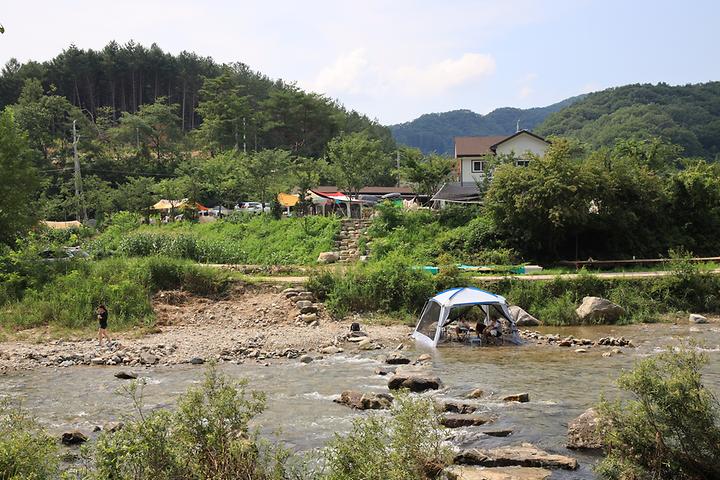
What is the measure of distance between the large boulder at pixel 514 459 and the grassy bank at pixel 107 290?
16.7m

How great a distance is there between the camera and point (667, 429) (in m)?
9.26

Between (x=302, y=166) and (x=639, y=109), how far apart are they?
82387 mm

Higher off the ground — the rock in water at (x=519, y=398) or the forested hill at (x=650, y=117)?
the forested hill at (x=650, y=117)

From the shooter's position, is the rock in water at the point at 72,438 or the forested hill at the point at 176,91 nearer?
the rock in water at the point at 72,438

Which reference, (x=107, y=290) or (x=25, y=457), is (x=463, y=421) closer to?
(x=25, y=457)

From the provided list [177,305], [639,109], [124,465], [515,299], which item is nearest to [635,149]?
[515,299]

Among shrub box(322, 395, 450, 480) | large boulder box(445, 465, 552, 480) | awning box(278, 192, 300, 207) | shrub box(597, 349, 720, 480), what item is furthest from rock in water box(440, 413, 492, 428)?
awning box(278, 192, 300, 207)

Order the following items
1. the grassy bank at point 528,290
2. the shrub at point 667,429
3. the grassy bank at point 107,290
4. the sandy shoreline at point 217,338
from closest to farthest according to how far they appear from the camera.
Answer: the shrub at point 667,429, the sandy shoreline at point 217,338, the grassy bank at point 107,290, the grassy bank at point 528,290

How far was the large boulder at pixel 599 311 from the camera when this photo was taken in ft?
84.3

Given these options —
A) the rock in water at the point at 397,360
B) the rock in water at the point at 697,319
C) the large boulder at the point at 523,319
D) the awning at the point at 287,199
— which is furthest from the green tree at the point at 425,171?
the rock in water at the point at 397,360

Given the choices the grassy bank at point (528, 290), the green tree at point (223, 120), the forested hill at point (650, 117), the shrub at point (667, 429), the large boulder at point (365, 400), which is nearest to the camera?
the shrub at point (667, 429)

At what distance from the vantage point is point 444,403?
1453cm

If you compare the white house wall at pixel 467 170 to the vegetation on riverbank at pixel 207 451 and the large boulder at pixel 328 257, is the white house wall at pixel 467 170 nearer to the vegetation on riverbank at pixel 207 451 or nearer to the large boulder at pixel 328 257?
the large boulder at pixel 328 257

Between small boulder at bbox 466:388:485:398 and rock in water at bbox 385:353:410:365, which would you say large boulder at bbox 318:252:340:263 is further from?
small boulder at bbox 466:388:485:398
